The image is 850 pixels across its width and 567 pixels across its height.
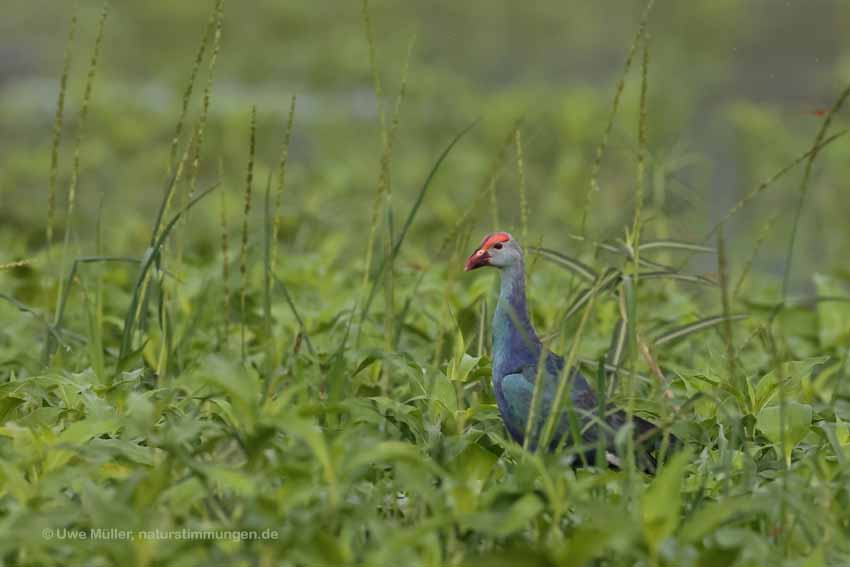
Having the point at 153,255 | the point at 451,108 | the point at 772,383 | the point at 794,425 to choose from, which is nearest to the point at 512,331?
the point at 772,383

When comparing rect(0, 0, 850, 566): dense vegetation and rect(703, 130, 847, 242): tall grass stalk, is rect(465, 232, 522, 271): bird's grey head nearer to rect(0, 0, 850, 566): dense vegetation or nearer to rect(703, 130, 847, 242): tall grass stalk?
rect(0, 0, 850, 566): dense vegetation

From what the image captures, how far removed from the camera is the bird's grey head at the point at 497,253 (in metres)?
3.42

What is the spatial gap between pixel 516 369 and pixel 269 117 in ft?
22.4

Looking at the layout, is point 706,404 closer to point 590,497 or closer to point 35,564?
point 590,497

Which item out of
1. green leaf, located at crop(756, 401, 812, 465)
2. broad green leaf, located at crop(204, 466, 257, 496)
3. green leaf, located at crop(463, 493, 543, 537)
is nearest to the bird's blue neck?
green leaf, located at crop(756, 401, 812, 465)

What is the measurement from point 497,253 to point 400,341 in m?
0.67

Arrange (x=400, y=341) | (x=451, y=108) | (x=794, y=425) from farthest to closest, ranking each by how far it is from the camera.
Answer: (x=451, y=108) < (x=400, y=341) < (x=794, y=425)

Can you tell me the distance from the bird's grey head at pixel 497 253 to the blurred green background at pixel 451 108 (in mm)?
1130

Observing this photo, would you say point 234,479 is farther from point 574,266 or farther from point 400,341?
point 400,341

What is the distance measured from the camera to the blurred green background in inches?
297

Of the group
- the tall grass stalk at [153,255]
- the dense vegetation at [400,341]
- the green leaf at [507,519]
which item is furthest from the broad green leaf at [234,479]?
the tall grass stalk at [153,255]

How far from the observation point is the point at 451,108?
10.5 m

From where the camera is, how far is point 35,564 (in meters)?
2.27

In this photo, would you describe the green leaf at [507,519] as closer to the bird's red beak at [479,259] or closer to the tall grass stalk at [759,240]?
the bird's red beak at [479,259]
